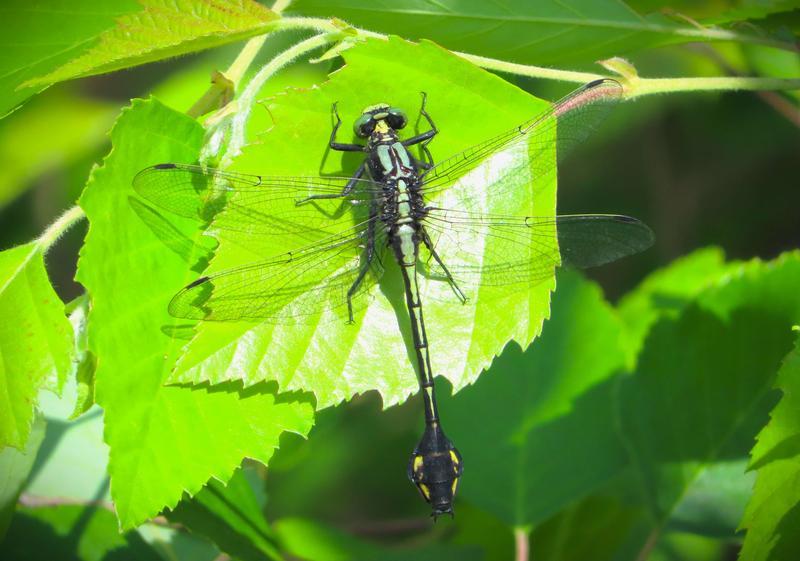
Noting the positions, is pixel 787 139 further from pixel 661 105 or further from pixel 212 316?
pixel 212 316

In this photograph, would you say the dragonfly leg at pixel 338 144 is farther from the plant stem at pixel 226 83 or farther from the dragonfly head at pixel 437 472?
the dragonfly head at pixel 437 472

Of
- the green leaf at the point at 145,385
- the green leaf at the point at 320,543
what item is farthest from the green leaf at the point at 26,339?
the green leaf at the point at 320,543

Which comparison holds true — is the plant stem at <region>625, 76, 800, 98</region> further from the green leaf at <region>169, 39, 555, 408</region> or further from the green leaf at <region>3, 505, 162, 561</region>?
the green leaf at <region>3, 505, 162, 561</region>

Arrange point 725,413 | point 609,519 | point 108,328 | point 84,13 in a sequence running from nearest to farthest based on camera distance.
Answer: point 108,328, point 84,13, point 725,413, point 609,519

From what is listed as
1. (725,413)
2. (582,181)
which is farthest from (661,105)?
(725,413)

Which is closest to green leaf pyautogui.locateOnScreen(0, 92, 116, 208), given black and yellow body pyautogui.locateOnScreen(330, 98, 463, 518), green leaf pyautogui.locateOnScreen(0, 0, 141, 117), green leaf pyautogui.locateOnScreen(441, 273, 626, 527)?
green leaf pyautogui.locateOnScreen(0, 0, 141, 117)

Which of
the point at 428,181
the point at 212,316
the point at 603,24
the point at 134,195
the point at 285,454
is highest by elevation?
the point at 603,24

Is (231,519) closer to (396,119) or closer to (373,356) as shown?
(373,356)
